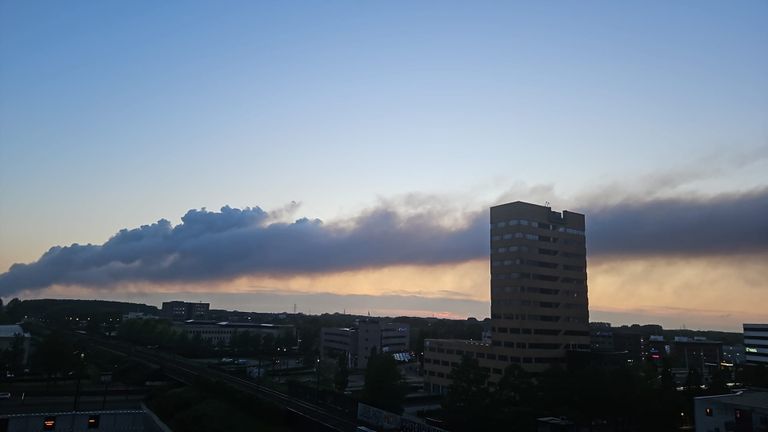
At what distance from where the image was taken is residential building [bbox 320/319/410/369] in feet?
527

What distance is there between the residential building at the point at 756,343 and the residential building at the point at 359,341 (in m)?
105

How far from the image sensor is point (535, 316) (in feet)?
313

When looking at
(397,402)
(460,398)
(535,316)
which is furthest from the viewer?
(535,316)

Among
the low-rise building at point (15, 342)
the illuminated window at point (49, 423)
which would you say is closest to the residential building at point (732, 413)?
the illuminated window at point (49, 423)

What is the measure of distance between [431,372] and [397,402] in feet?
131

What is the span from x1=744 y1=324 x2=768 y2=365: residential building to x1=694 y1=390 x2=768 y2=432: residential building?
105136 mm

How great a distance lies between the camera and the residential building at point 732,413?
52.4 meters

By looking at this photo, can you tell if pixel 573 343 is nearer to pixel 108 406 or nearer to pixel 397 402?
pixel 397 402

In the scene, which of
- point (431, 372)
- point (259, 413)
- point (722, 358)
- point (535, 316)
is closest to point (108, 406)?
point (259, 413)

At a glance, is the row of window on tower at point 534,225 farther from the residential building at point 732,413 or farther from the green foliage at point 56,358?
the green foliage at point 56,358

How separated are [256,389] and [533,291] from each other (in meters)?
52.2

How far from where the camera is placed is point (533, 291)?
3797 inches

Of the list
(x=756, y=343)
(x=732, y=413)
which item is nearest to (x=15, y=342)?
(x=732, y=413)

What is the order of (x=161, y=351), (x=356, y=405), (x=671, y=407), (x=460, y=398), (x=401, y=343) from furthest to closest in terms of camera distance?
1. (x=401, y=343)
2. (x=161, y=351)
3. (x=356, y=405)
4. (x=671, y=407)
5. (x=460, y=398)
